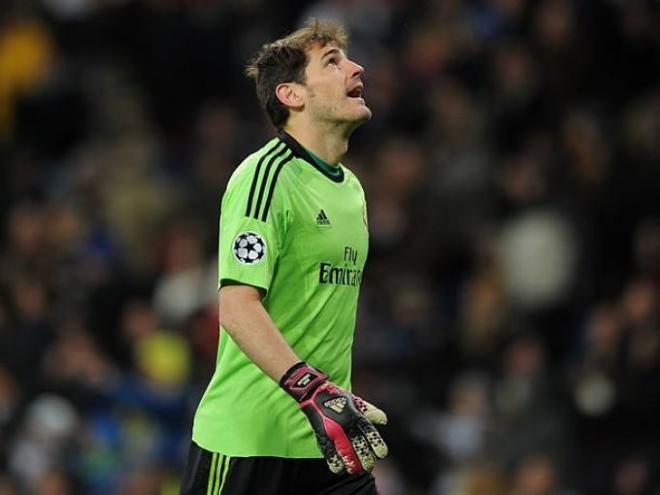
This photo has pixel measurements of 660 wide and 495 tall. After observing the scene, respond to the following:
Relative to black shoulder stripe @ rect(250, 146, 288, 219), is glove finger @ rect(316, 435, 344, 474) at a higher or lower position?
lower

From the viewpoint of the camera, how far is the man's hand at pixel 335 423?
208 inches

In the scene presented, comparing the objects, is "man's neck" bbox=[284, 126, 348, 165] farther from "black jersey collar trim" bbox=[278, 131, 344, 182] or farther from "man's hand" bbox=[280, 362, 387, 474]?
"man's hand" bbox=[280, 362, 387, 474]

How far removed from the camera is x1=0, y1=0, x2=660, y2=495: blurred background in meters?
10.6

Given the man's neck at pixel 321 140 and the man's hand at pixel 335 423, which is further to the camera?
the man's neck at pixel 321 140

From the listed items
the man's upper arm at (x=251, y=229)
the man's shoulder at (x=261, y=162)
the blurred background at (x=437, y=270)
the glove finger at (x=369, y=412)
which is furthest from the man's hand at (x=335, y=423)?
the blurred background at (x=437, y=270)

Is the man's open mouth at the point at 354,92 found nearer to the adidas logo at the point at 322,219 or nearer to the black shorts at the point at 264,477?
the adidas logo at the point at 322,219

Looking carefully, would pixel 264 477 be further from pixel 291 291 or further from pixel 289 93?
pixel 289 93

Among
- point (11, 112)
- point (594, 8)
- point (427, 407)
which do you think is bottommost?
point (427, 407)

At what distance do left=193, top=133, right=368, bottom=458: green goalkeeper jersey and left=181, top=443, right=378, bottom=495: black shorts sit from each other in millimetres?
36

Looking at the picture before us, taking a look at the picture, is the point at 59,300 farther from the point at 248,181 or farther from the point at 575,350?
the point at 248,181

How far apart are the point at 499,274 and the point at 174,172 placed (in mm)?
3662

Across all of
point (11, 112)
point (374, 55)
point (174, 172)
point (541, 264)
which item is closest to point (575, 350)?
point (541, 264)

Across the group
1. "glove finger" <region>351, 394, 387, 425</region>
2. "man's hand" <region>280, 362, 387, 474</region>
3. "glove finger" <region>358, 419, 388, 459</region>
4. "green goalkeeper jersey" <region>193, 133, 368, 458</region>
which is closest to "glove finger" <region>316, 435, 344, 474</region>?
"man's hand" <region>280, 362, 387, 474</region>

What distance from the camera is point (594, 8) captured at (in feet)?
40.4
